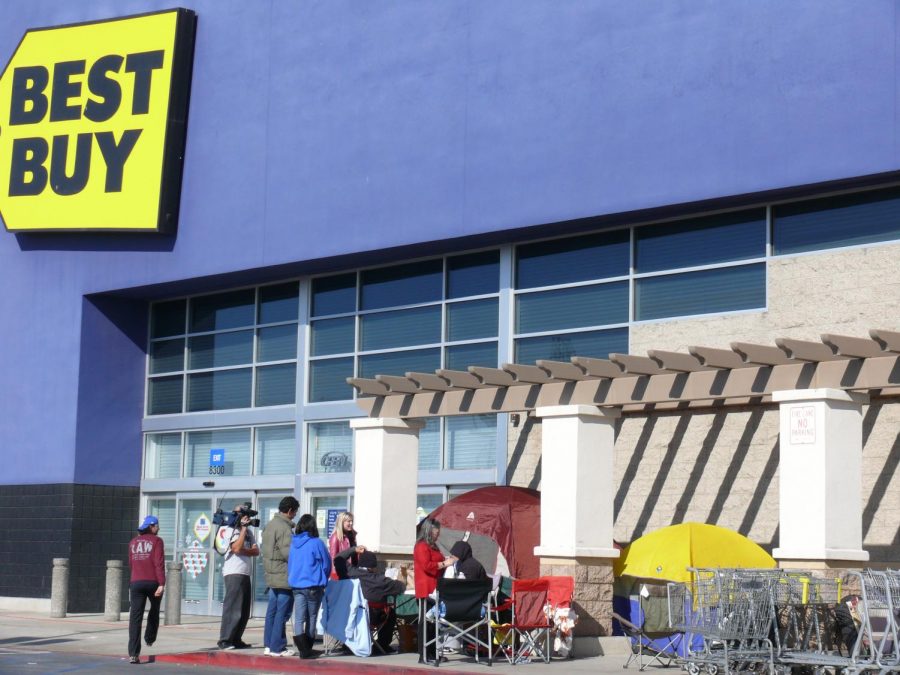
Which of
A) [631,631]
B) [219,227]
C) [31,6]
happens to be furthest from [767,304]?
[31,6]

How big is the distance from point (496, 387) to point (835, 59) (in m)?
6.21

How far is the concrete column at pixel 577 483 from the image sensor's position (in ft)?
58.2

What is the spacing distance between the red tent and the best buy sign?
9.86 meters

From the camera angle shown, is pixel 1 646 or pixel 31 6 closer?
pixel 1 646

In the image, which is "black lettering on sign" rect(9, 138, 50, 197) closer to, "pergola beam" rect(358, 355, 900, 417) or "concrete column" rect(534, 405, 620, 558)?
"pergola beam" rect(358, 355, 900, 417)

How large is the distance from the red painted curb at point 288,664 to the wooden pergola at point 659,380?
13.7ft

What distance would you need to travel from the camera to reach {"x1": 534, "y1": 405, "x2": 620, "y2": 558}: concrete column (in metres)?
17.7

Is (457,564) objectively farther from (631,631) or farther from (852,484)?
(852,484)

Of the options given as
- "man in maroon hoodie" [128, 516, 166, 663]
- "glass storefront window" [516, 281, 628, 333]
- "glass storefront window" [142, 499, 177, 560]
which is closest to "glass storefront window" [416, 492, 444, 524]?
"glass storefront window" [516, 281, 628, 333]

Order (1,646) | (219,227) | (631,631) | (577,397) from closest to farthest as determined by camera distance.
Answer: (631,631) → (577,397) → (1,646) → (219,227)

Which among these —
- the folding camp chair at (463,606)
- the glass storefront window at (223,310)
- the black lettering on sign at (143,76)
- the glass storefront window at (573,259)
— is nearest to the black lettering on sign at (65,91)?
the black lettering on sign at (143,76)

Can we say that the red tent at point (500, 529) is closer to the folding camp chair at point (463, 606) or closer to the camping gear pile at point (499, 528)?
the camping gear pile at point (499, 528)

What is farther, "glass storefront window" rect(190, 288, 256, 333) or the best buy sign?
"glass storefront window" rect(190, 288, 256, 333)

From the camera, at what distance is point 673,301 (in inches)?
809
